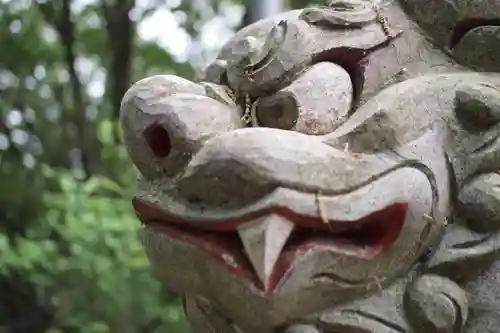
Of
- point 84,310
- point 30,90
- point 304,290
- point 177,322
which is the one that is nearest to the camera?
point 304,290

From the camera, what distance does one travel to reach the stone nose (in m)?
0.65

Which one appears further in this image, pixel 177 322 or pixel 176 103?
pixel 177 322

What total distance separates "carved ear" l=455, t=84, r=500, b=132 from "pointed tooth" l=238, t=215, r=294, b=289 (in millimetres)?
182

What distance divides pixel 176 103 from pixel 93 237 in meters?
1.17

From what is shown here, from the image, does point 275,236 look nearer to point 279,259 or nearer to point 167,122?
point 279,259

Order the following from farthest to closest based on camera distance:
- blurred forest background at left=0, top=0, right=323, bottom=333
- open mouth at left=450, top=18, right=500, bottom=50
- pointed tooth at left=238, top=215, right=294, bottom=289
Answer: blurred forest background at left=0, top=0, right=323, bottom=333 → open mouth at left=450, top=18, right=500, bottom=50 → pointed tooth at left=238, top=215, right=294, bottom=289

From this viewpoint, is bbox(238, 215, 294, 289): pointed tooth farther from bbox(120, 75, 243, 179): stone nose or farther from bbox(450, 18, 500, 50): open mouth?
bbox(450, 18, 500, 50): open mouth

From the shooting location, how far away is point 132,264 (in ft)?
5.59

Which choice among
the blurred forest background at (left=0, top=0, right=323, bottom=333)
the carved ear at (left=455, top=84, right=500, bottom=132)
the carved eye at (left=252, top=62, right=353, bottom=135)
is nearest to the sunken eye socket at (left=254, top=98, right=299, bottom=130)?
the carved eye at (left=252, top=62, right=353, bottom=135)

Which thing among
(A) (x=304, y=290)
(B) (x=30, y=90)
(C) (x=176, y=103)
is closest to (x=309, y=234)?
(A) (x=304, y=290)

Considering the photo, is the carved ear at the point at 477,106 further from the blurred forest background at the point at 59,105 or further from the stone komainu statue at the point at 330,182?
the blurred forest background at the point at 59,105

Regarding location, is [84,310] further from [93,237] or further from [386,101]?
[386,101]

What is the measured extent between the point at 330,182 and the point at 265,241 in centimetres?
7

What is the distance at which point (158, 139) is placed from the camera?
26.4 inches
